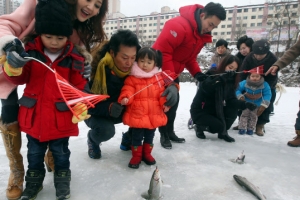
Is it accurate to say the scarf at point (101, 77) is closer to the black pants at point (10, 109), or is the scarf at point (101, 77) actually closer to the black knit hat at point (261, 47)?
the black pants at point (10, 109)

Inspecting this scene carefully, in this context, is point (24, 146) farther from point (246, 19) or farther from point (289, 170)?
point (246, 19)

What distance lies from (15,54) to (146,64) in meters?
1.27

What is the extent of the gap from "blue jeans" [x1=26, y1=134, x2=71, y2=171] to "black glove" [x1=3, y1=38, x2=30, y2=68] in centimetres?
64

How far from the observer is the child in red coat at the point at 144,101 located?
240 centimetres

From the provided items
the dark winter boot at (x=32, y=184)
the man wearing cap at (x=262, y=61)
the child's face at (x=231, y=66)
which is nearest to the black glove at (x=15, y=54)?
the dark winter boot at (x=32, y=184)

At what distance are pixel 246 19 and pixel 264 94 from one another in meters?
54.7

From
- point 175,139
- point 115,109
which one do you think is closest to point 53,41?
point 115,109

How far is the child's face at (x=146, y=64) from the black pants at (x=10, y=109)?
1.17 meters

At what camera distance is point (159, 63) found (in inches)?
100

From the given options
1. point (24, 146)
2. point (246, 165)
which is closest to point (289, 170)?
point (246, 165)

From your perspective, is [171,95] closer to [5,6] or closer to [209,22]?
[209,22]

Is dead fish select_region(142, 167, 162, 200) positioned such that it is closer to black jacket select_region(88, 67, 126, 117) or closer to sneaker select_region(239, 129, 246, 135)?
black jacket select_region(88, 67, 126, 117)

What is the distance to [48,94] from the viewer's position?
1723 millimetres

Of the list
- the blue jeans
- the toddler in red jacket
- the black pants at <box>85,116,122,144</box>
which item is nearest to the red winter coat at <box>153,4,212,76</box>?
the black pants at <box>85,116,122,144</box>
